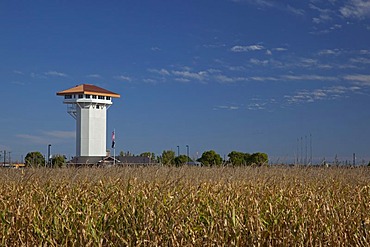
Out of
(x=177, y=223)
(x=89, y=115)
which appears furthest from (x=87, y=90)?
(x=177, y=223)

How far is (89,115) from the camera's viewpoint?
3556 cm

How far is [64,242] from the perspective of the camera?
4.29 metres

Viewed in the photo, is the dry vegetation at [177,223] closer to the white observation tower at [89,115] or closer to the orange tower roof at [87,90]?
the white observation tower at [89,115]

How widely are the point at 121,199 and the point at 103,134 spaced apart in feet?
101

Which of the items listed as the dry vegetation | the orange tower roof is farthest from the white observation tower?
the dry vegetation

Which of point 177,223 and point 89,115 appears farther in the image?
point 89,115

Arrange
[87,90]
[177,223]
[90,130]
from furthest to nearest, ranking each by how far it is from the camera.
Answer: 1. [87,90]
2. [90,130]
3. [177,223]

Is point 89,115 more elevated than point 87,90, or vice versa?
point 87,90

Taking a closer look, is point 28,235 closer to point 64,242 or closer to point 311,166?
point 64,242

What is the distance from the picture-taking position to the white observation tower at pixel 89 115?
115ft

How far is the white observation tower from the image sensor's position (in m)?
35.1

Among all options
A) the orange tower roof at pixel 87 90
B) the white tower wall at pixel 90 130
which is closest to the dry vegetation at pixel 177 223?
the white tower wall at pixel 90 130

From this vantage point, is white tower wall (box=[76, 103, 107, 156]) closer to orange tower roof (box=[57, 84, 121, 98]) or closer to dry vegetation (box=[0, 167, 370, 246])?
orange tower roof (box=[57, 84, 121, 98])

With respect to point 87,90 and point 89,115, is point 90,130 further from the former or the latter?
point 87,90
